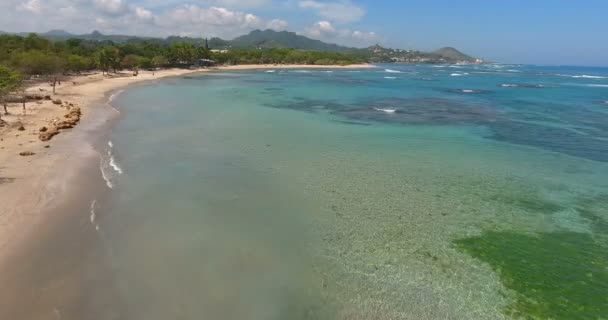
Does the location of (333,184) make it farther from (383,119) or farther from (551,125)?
(551,125)

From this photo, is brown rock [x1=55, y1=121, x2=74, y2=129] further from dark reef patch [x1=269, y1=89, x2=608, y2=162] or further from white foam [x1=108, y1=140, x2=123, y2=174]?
dark reef patch [x1=269, y1=89, x2=608, y2=162]

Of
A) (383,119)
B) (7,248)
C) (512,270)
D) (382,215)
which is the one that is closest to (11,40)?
(383,119)

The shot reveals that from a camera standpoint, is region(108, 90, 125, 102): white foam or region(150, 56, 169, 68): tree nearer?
region(108, 90, 125, 102): white foam

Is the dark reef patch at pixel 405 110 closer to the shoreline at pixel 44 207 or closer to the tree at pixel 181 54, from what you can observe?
the shoreline at pixel 44 207

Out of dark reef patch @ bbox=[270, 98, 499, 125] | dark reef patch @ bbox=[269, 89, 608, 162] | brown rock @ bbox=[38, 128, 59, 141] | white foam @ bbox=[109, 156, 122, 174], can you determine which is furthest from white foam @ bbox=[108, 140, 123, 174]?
dark reef patch @ bbox=[270, 98, 499, 125]

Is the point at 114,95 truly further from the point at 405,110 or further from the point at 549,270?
the point at 549,270

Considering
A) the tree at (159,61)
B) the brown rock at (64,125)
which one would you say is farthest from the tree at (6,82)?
the tree at (159,61)
